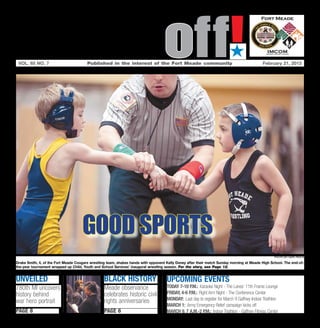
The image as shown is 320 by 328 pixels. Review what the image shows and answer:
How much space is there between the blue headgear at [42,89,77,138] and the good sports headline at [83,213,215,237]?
0.72 metres

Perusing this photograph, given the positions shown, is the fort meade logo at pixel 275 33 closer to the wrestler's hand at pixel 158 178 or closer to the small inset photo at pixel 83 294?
the wrestler's hand at pixel 158 178

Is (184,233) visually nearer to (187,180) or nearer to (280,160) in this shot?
(187,180)

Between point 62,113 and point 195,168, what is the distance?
1.11m

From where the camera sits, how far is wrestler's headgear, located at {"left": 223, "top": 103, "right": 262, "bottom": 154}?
18.8 feet

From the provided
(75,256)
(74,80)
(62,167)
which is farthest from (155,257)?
(74,80)

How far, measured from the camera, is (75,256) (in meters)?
5.78

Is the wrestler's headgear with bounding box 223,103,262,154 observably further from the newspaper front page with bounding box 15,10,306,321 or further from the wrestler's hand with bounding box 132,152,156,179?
the wrestler's hand with bounding box 132,152,156,179

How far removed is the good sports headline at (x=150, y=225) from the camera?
228 inches

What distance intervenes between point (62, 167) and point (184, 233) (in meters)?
1.08

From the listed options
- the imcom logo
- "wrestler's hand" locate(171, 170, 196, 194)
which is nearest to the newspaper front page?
the imcom logo

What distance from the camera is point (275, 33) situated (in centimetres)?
576

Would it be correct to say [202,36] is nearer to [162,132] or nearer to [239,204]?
[162,132]

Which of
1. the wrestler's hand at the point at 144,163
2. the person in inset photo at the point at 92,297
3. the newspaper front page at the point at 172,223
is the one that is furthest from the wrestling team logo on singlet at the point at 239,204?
the person in inset photo at the point at 92,297

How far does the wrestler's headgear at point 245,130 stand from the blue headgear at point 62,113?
120cm
